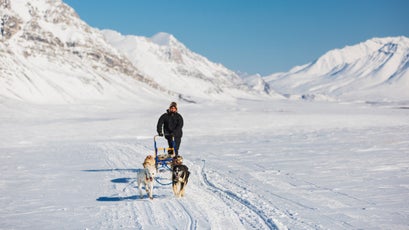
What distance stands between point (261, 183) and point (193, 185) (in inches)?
80.1

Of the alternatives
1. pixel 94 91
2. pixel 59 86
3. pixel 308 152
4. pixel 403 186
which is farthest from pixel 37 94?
pixel 403 186

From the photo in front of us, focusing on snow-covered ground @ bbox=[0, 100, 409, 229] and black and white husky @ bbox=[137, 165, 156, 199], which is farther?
black and white husky @ bbox=[137, 165, 156, 199]

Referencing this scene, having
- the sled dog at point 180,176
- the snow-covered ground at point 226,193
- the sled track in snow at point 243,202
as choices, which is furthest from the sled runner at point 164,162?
the sled dog at point 180,176

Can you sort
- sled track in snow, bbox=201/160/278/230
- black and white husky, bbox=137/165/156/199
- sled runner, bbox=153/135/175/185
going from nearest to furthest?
1. sled track in snow, bbox=201/160/278/230
2. black and white husky, bbox=137/165/156/199
3. sled runner, bbox=153/135/175/185

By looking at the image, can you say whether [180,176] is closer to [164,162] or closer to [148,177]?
[148,177]

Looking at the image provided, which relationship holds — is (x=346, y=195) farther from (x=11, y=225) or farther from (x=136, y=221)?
(x=11, y=225)

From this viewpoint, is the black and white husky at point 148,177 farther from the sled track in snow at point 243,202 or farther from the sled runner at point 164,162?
the sled track in snow at point 243,202

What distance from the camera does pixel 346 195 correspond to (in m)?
12.1

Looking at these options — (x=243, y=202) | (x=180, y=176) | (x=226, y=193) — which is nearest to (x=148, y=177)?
(x=180, y=176)

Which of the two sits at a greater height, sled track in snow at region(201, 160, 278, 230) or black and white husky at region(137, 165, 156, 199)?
black and white husky at region(137, 165, 156, 199)

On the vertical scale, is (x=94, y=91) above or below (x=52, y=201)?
above

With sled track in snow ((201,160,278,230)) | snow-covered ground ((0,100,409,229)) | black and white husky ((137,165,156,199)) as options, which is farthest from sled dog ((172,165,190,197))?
sled track in snow ((201,160,278,230))

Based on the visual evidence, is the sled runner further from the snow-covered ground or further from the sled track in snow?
the sled track in snow

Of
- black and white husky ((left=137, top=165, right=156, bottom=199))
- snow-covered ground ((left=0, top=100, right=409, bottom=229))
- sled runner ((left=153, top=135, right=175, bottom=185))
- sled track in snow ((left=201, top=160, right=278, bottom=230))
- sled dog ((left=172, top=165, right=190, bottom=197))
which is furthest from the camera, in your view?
sled runner ((left=153, top=135, right=175, bottom=185))
